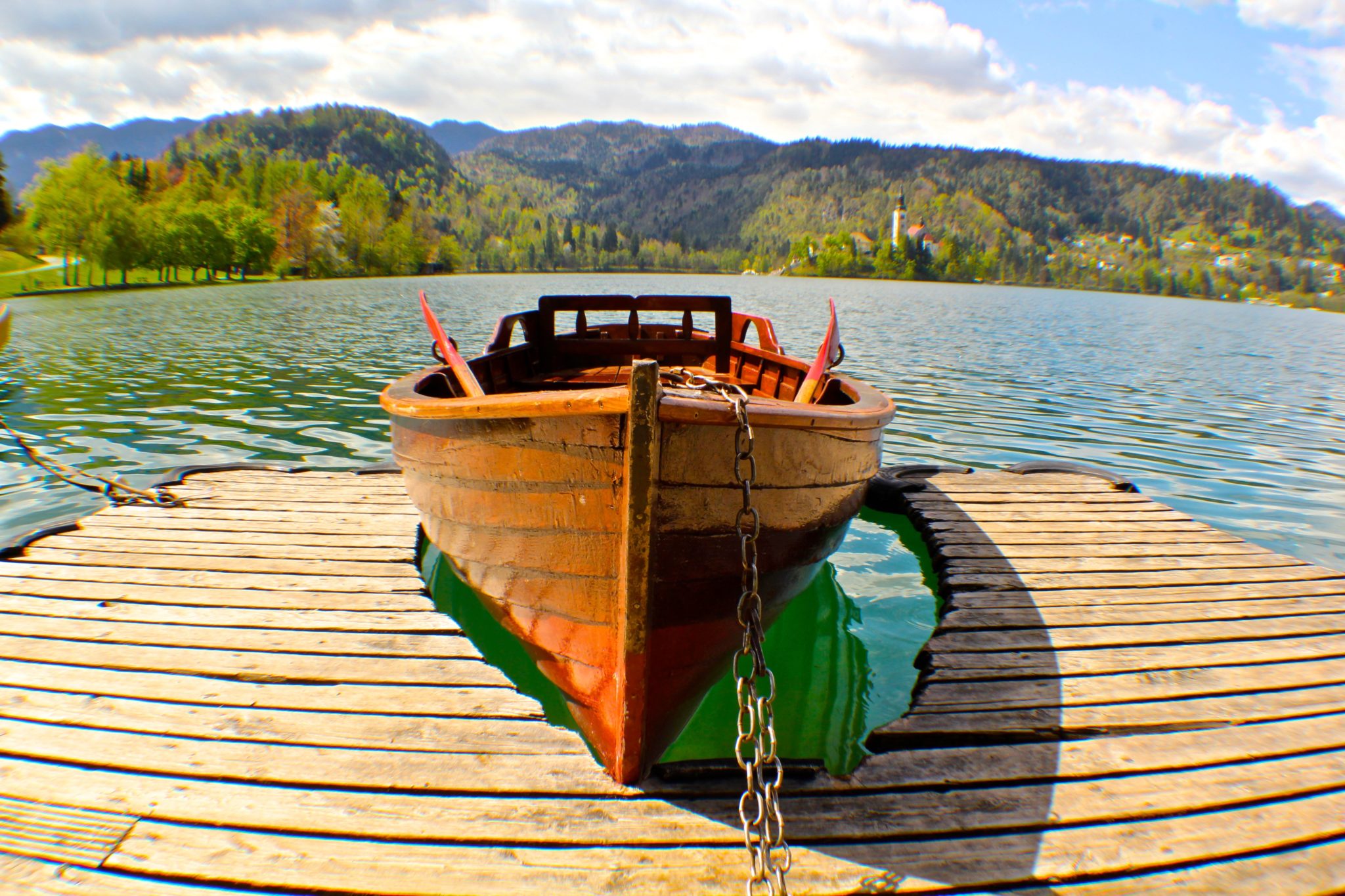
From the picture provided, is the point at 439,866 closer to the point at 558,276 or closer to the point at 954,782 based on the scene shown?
the point at 954,782

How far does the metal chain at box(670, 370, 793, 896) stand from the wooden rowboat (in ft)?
0.30

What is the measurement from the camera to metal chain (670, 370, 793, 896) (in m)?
2.20

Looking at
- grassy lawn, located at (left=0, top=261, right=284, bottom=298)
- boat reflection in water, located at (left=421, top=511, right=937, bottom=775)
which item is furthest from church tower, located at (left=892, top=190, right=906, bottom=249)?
boat reflection in water, located at (left=421, top=511, right=937, bottom=775)

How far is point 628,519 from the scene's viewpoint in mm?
2693

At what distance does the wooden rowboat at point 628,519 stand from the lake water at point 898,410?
4.98ft

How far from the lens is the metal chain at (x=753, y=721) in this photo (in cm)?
220

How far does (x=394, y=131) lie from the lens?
19038cm

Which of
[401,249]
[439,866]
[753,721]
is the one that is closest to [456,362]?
[439,866]

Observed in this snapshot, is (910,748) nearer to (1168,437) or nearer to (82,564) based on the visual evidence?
(82,564)

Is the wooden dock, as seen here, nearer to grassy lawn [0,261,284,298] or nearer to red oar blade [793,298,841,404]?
red oar blade [793,298,841,404]

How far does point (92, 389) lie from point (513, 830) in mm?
16249

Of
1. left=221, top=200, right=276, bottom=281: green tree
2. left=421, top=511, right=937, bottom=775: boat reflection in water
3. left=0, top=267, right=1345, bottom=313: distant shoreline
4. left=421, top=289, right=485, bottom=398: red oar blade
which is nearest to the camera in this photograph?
left=421, top=289, right=485, bottom=398: red oar blade

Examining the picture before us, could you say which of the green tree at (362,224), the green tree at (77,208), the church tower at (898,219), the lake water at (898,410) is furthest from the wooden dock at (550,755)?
the church tower at (898,219)

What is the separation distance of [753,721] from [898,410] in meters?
13.0
